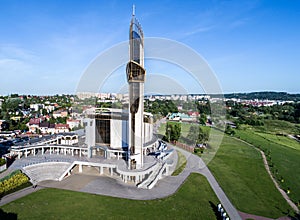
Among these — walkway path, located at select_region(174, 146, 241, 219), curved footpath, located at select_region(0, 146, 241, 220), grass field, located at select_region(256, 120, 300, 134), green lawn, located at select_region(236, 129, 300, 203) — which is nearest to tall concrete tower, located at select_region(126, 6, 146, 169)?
curved footpath, located at select_region(0, 146, 241, 220)

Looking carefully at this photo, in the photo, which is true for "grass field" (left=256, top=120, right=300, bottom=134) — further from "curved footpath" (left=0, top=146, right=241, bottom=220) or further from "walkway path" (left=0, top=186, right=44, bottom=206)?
"walkway path" (left=0, top=186, right=44, bottom=206)

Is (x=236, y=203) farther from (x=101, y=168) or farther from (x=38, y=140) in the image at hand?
(x=38, y=140)

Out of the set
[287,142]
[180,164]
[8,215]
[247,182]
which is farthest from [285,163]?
[8,215]

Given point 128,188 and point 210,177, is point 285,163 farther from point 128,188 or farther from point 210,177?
point 128,188

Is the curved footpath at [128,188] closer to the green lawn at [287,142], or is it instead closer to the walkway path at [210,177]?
the walkway path at [210,177]

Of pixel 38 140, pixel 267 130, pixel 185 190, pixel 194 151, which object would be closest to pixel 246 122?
pixel 267 130
